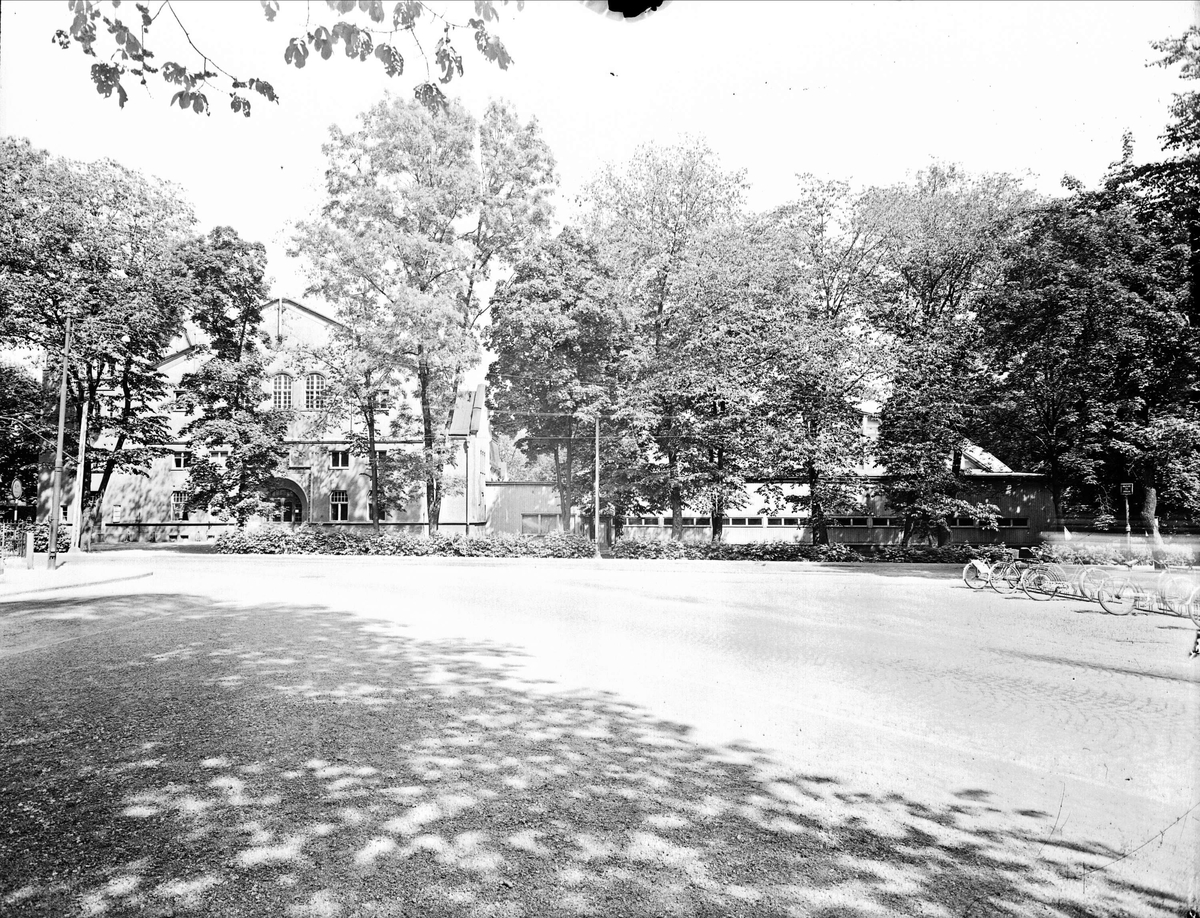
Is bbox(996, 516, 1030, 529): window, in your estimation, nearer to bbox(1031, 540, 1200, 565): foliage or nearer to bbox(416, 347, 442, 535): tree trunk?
bbox(1031, 540, 1200, 565): foliage

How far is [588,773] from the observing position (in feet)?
15.4

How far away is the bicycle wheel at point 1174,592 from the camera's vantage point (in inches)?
488

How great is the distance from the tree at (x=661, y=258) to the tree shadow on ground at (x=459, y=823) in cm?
2217

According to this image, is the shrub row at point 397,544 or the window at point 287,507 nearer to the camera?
the shrub row at point 397,544

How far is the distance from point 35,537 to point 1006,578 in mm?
32753

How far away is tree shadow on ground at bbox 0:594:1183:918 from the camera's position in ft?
10.4

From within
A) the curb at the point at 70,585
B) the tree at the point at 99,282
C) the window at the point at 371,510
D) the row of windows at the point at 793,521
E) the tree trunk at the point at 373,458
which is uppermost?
the tree at the point at 99,282

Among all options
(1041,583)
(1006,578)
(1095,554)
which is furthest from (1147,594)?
(1095,554)

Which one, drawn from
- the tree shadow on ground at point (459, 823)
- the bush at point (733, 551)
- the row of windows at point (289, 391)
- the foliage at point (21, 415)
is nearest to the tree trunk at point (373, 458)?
the row of windows at point (289, 391)

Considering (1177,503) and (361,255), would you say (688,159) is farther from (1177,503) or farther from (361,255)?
(1177,503)

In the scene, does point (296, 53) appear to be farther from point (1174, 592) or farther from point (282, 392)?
point (282, 392)

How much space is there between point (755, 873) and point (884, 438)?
2861 centimetres

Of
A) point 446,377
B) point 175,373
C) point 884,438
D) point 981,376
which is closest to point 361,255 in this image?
point 446,377

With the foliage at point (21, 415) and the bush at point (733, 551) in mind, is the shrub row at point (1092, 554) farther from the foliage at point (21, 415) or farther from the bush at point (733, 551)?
the foliage at point (21, 415)
